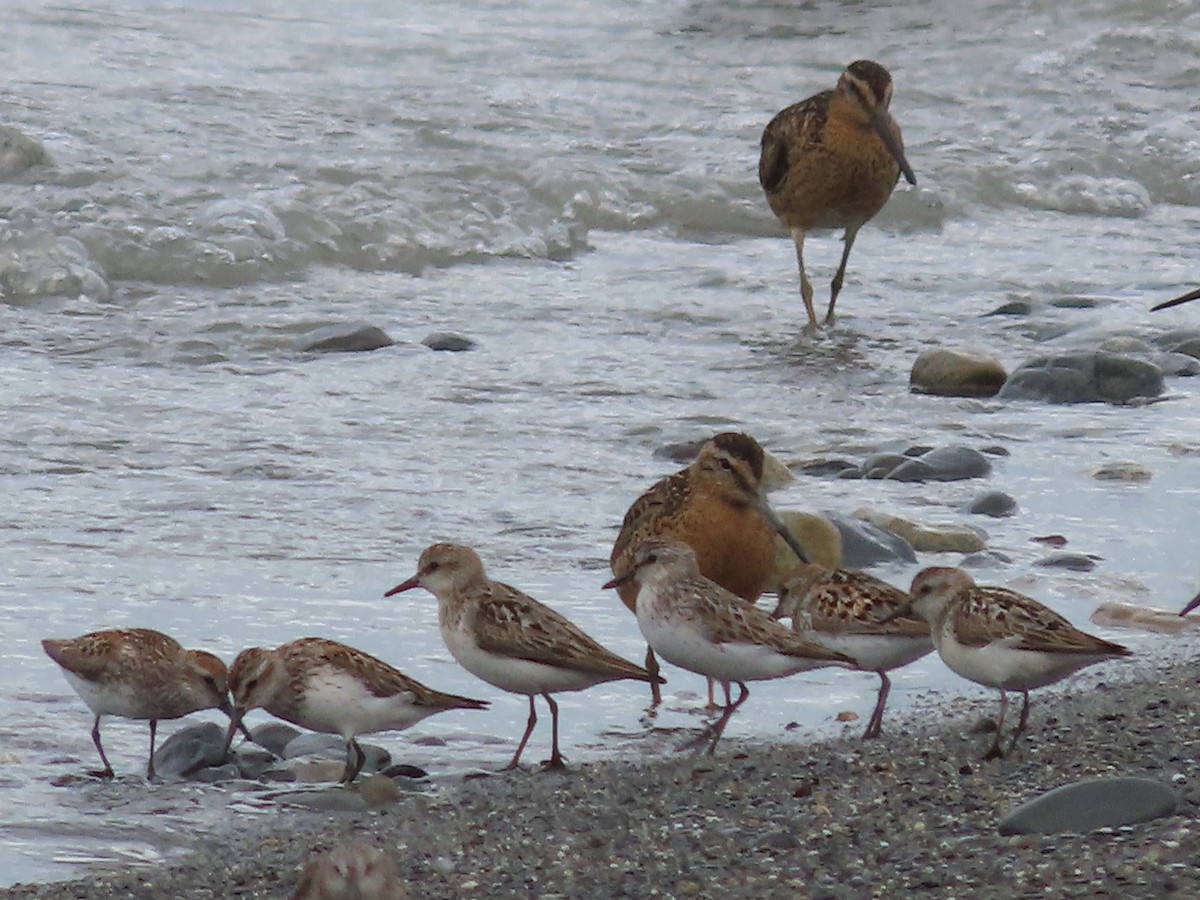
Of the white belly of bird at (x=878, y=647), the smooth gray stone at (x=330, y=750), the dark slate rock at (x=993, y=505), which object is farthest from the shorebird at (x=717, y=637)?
the dark slate rock at (x=993, y=505)

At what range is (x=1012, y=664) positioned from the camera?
5656 millimetres

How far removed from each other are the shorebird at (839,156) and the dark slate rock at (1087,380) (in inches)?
84.8

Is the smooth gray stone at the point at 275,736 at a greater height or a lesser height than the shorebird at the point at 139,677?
lesser

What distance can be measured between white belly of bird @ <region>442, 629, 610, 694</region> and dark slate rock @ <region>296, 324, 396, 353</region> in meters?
5.00

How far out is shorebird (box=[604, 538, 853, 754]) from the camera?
6.01m

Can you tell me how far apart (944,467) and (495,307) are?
4.04 meters

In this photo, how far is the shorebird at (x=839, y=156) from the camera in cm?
1238

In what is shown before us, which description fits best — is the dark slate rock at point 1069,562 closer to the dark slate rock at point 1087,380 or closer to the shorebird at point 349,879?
the dark slate rock at point 1087,380

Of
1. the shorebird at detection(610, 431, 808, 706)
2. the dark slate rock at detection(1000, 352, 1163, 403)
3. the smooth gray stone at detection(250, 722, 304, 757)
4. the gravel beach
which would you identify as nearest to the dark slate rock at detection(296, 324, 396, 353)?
the dark slate rock at detection(1000, 352, 1163, 403)

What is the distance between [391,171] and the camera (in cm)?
1523

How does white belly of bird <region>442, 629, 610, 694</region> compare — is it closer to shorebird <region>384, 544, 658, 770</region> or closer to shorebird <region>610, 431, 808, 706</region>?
shorebird <region>384, 544, 658, 770</region>

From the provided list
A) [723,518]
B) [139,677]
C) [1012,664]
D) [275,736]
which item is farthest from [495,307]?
[1012,664]

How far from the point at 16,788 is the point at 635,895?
1990 millimetres

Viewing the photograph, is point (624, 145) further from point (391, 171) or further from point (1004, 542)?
point (1004, 542)
